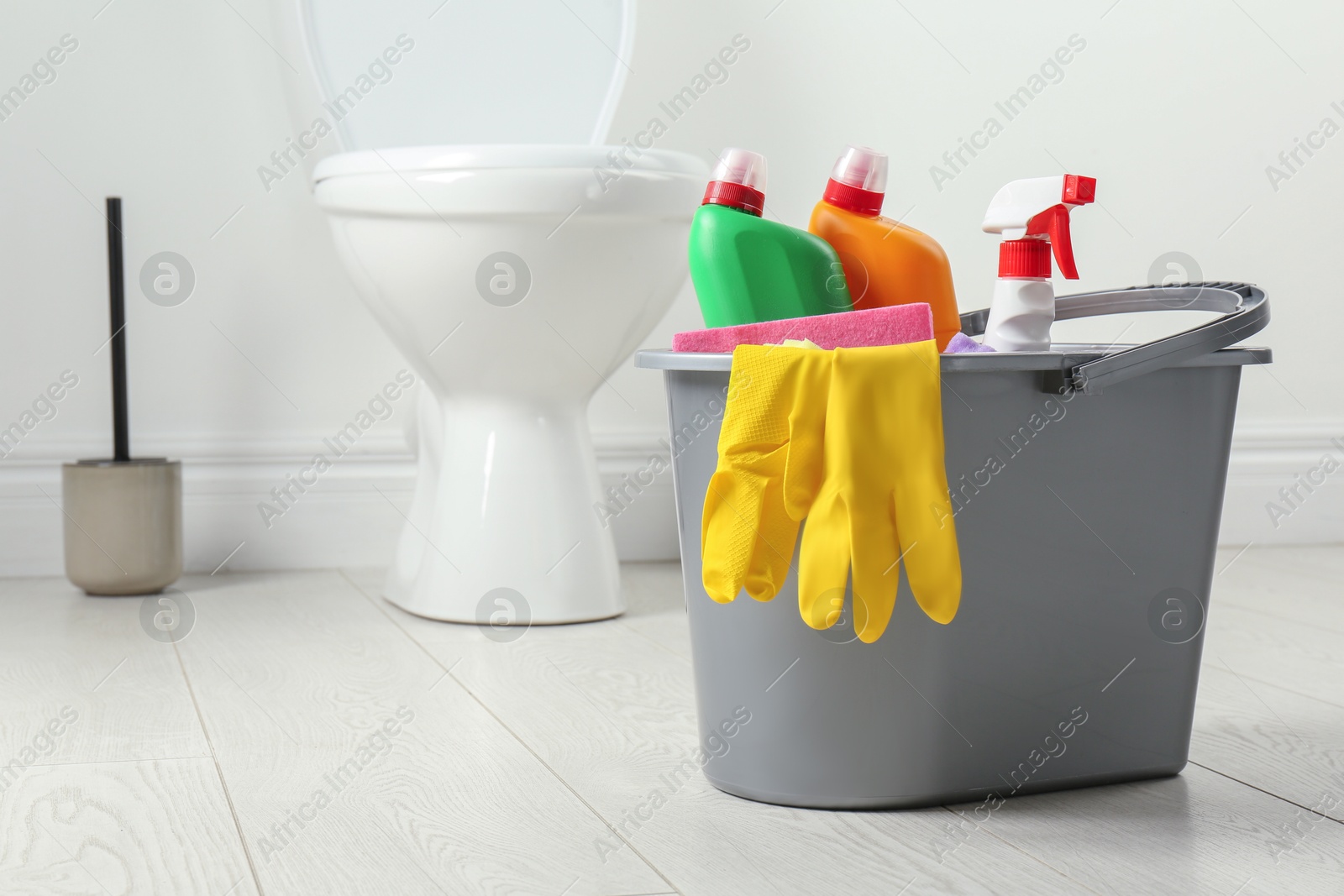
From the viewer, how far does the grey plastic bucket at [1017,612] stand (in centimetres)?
70

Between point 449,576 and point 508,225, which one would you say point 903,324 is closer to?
point 508,225

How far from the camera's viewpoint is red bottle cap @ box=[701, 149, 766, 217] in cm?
75

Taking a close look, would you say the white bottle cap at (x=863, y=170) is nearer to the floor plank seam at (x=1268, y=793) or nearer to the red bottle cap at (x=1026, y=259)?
the red bottle cap at (x=1026, y=259)

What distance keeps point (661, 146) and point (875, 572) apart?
1.07m

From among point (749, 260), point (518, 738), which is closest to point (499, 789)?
point (518, 738)

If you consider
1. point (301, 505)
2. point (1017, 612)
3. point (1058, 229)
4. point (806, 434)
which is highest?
point (1058, 229)

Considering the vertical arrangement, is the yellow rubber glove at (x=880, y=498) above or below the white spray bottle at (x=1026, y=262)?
below

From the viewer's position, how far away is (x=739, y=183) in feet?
2.47

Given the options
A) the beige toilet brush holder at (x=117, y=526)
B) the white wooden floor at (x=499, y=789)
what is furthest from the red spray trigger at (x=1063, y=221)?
the beige toilet brush holder at (x=117, y=526)

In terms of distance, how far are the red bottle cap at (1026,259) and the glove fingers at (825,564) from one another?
21 cm

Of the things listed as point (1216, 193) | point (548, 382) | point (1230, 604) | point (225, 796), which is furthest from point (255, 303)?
point (1216, 193)

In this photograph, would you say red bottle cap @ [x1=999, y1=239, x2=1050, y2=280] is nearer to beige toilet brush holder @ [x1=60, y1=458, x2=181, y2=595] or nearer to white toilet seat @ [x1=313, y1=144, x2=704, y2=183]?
white toilet seat @ [x1=313, y1=144, x2=704, y2=183]

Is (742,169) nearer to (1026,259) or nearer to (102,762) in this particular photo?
(1026,259)

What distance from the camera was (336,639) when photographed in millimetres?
1183
